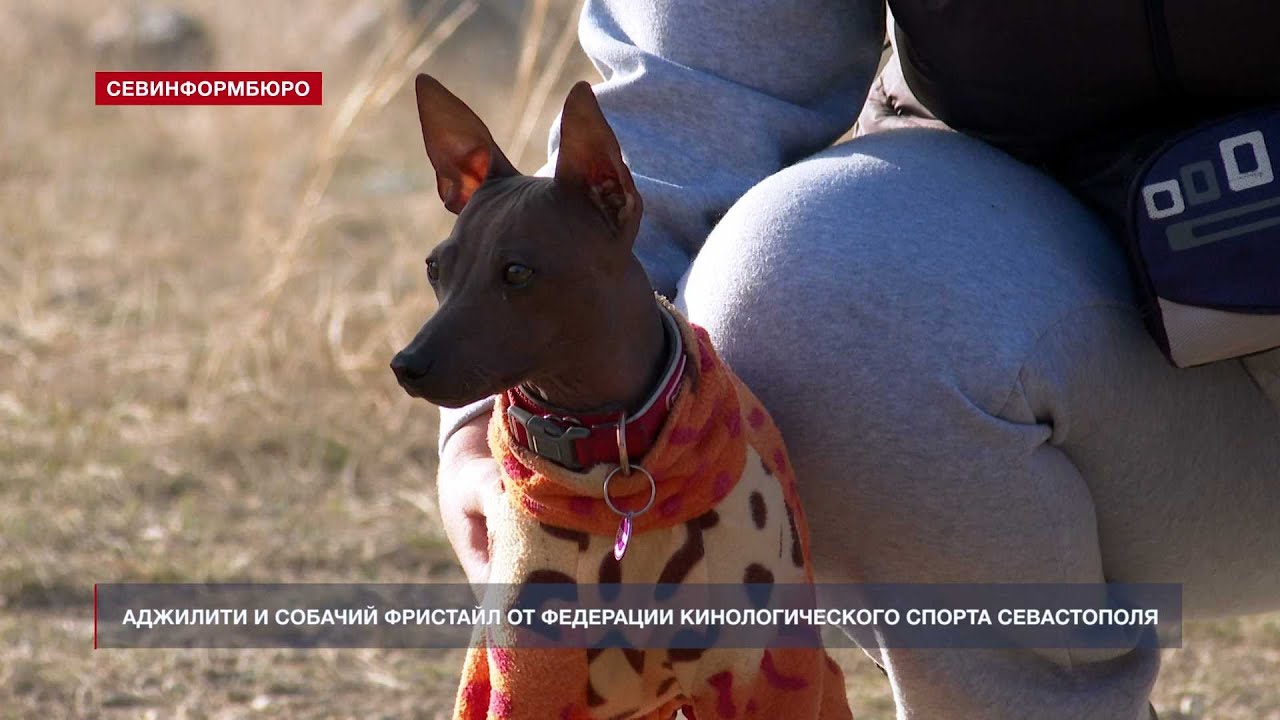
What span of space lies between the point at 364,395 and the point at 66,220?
1.52 meters

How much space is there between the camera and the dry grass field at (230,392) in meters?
2.01

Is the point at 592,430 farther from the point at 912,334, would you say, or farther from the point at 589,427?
the point at 912,334

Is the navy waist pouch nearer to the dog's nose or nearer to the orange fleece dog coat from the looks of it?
the orange fleece dog coat

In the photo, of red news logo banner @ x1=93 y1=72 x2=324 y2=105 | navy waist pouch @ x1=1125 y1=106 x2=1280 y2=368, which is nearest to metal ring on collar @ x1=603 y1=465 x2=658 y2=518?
navy waist pouch @ x1=1125 y1=106 x2=1280 y2=368

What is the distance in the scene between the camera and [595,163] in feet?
3.42

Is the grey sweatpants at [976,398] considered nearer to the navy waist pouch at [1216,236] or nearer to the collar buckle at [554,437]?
the navy waist pouch at [1216,236]

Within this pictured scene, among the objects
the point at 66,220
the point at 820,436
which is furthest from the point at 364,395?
the point at 820,436

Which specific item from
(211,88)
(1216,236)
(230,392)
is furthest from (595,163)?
(211,88)

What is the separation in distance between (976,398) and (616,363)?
0.31 metres

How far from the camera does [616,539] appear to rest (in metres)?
1.08

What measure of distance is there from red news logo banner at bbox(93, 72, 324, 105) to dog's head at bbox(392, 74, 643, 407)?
3.25 m

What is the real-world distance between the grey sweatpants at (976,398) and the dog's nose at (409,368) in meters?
0.36

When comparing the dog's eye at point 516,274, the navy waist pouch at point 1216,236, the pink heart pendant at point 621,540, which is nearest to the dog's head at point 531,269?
the dog's eye at point 516,274

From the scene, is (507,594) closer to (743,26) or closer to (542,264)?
(542,264)
